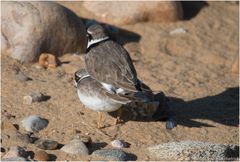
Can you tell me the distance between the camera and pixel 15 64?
9445mm

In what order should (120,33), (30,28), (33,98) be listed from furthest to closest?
(120,33)
(30,28)
(33,98)

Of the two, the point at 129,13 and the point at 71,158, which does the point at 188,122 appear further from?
the point at 129,13

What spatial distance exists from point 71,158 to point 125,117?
1445 millimetres

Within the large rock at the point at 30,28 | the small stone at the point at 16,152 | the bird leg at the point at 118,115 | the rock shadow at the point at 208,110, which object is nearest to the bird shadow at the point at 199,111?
the rock shadow at the point at 208,110

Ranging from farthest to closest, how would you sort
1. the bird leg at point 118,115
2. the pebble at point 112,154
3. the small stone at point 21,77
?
the small stone at point 21,77 → the bird leg at point 118,115 → the pebble at point 112,154

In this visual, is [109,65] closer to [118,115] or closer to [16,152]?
[118,115]

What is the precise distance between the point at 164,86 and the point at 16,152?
3140 mm

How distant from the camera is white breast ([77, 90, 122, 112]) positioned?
760 centimetres

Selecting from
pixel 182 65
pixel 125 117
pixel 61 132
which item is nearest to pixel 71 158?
pixel 61 132

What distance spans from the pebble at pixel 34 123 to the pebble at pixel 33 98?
0.48 meters

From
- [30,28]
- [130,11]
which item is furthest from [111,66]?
[130,11]

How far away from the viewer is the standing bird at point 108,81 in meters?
7.54

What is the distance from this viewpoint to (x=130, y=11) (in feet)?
38.3

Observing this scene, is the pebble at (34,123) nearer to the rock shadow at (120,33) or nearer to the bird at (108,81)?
the bird at (108,81)
